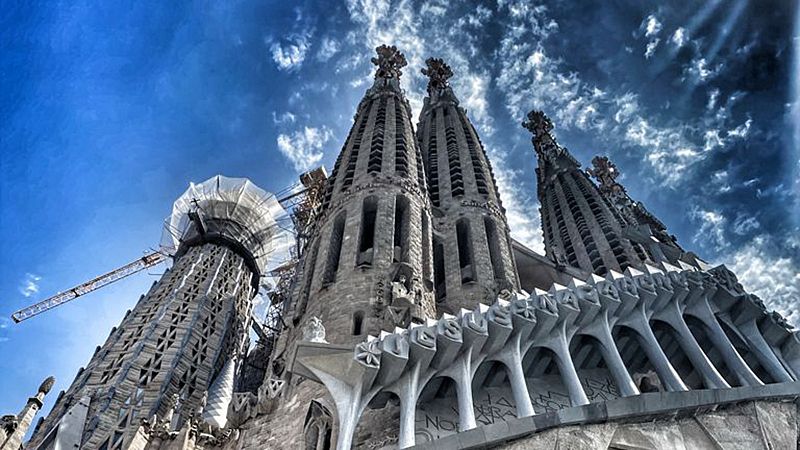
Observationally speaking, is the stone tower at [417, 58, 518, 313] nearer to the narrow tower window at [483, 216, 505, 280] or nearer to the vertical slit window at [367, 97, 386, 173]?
the narrow tower window at [483, 216, 505, 280]

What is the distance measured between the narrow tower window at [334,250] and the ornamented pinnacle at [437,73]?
83.4ft

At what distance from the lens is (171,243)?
32.9 metres

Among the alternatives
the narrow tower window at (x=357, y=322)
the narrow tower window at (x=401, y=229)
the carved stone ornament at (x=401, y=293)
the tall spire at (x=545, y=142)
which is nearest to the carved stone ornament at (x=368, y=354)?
the narrow tower window at (x=357, y=322)

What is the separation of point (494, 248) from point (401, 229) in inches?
204

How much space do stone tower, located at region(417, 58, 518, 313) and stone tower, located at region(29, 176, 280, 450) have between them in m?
7.60

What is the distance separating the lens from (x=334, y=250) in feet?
69.4

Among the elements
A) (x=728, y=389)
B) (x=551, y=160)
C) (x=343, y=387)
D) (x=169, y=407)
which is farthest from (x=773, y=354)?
(x=551, y=160)

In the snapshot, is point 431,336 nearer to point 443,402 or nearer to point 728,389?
point 443,402

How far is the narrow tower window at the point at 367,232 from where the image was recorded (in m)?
19.8

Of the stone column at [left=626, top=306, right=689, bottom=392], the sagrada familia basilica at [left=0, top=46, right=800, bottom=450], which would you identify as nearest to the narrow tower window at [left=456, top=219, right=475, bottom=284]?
the sagrada familia basilica at [left=0, top=46, right=800, bottom=450]

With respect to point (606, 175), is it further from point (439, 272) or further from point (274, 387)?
point (274, 387)

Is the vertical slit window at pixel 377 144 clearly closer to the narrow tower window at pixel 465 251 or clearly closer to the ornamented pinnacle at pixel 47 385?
the narrow tower window at pixel 465 251

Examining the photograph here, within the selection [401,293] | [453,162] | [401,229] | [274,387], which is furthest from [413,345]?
[453,162]

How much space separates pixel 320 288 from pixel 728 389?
10263mm
